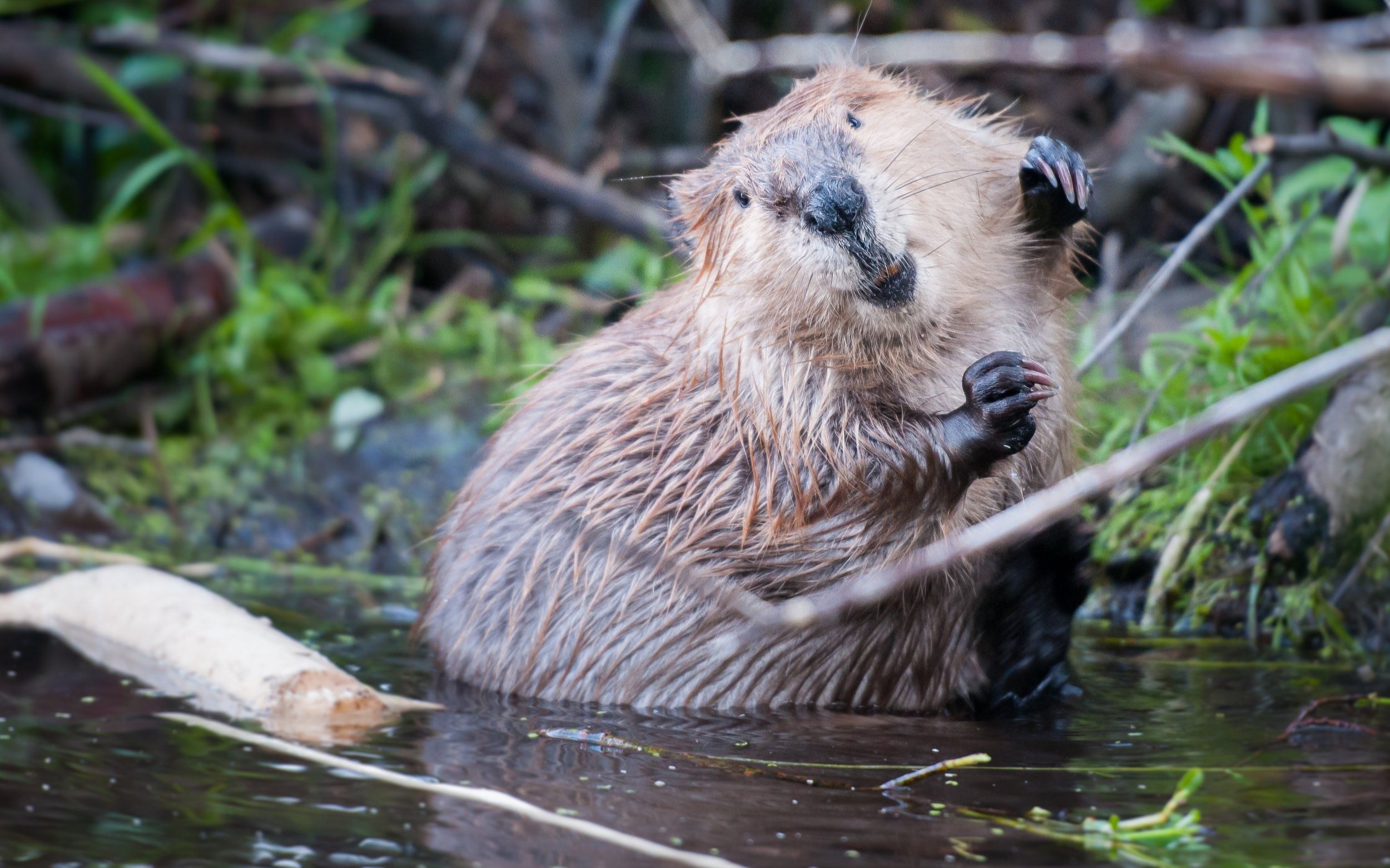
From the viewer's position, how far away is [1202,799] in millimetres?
1886

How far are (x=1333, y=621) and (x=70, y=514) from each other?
3430mm

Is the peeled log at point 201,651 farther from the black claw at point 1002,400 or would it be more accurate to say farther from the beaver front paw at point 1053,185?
the beaver front paw at point 1053,185

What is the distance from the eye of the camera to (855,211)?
2303 millimetres

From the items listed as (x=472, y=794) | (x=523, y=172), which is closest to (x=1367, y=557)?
(x=472, y=794)

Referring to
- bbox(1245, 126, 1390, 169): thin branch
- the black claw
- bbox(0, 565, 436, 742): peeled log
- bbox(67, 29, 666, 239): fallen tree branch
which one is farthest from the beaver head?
bbox(67, 29, 666, 239): fallen tree branch

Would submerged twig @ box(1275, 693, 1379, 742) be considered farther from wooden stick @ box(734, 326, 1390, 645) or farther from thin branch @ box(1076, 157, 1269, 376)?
wooden stick @ box(734, 326, 1390, 645)

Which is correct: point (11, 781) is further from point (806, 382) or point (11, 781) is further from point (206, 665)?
point (806, 382)

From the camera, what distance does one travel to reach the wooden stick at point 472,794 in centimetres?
166

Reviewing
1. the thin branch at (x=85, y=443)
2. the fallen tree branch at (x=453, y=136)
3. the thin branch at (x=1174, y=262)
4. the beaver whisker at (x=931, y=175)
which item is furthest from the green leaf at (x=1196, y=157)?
the thin branch at (x=85, y=443)

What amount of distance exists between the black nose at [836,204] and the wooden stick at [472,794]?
1012 millimetres

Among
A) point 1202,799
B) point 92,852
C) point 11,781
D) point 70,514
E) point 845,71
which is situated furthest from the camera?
point 70,514

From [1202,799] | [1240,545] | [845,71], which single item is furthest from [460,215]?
[1202,799]

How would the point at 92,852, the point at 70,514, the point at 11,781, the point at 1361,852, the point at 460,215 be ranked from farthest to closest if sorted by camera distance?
the point at 460,215 < the point at 70,514 < the point at 11,781 < the point at 92,852 < the point at 1361,852

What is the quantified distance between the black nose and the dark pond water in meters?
0.83
